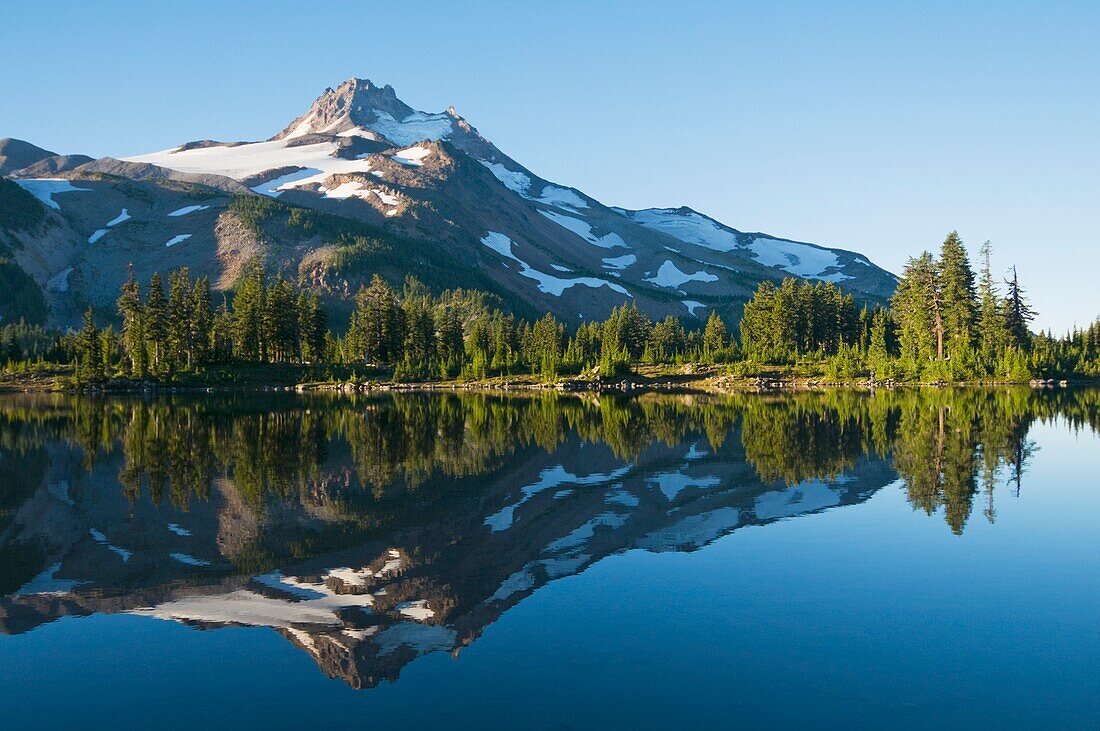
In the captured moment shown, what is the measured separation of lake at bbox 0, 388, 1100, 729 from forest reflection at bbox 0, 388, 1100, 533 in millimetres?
378

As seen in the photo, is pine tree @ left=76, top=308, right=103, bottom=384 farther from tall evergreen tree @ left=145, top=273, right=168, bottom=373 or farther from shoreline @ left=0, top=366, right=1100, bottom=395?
tall evergreen tree @ left=145, top=273, right=168, bottom=373

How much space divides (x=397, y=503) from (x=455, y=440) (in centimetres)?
1946

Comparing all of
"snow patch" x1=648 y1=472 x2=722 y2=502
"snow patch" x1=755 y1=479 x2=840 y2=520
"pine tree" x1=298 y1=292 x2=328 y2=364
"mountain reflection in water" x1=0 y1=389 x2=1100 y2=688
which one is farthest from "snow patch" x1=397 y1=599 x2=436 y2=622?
"pine tree" x1=298 y1=292 x2=328 y2=364

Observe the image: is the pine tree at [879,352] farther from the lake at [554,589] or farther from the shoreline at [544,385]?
A: the lake at [554,589]

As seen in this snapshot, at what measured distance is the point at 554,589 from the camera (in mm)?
18688

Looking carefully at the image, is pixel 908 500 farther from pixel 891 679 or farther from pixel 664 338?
pixel 664 338

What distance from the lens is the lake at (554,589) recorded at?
513 inches

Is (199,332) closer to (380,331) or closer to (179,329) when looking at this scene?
(179,329)

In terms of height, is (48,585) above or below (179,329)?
below

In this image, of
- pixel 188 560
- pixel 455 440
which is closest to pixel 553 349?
pixel 455 440

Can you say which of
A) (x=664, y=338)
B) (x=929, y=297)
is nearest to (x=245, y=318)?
(x=664, y=338)

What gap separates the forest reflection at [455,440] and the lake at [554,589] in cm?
38

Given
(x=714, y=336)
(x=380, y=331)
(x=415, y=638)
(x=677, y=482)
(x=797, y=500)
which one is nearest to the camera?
(x=415, y=638)

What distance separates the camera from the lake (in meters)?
13.0
